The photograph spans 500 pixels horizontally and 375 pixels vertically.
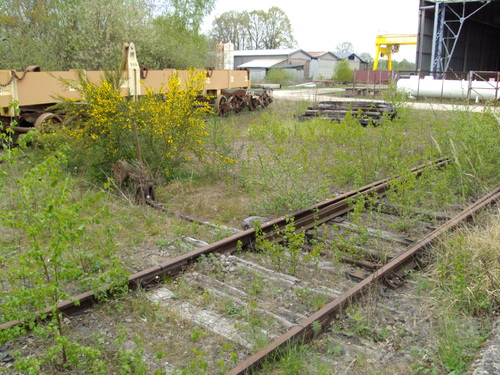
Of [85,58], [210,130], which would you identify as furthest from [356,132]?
[85,58]

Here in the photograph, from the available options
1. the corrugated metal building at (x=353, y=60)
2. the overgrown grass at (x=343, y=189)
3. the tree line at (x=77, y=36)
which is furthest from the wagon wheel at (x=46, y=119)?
the corrugated metal building at (x=353, y=60)

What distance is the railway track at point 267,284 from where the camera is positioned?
11.2 ft

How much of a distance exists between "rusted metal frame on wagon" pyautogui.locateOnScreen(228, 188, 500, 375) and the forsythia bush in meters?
4.28

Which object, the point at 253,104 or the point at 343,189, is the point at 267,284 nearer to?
the point at 343,189

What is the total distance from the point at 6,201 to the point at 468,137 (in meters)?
7.39

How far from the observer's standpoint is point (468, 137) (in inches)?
311

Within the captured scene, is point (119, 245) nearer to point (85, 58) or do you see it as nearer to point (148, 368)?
point (148, 368)

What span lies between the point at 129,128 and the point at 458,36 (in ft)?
91.0

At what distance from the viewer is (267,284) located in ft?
14.3

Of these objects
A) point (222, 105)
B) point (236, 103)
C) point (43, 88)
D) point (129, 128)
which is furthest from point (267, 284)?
point (236, 103)

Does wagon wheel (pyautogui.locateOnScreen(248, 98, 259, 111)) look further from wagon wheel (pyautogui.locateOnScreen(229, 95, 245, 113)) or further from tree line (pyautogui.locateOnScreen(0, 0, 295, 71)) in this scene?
tree line (pyautogui.locateOnScreen(0, 0, 295, 71))

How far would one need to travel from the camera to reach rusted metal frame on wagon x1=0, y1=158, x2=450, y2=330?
12.4 ft

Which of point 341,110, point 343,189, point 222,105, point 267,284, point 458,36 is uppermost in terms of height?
point 458,36

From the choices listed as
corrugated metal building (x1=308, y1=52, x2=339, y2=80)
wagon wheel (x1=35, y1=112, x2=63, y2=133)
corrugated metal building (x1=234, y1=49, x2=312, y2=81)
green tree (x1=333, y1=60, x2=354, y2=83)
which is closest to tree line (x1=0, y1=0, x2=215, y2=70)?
wagon wheel (x1=35, y1=112, x2=63, y2=133)
